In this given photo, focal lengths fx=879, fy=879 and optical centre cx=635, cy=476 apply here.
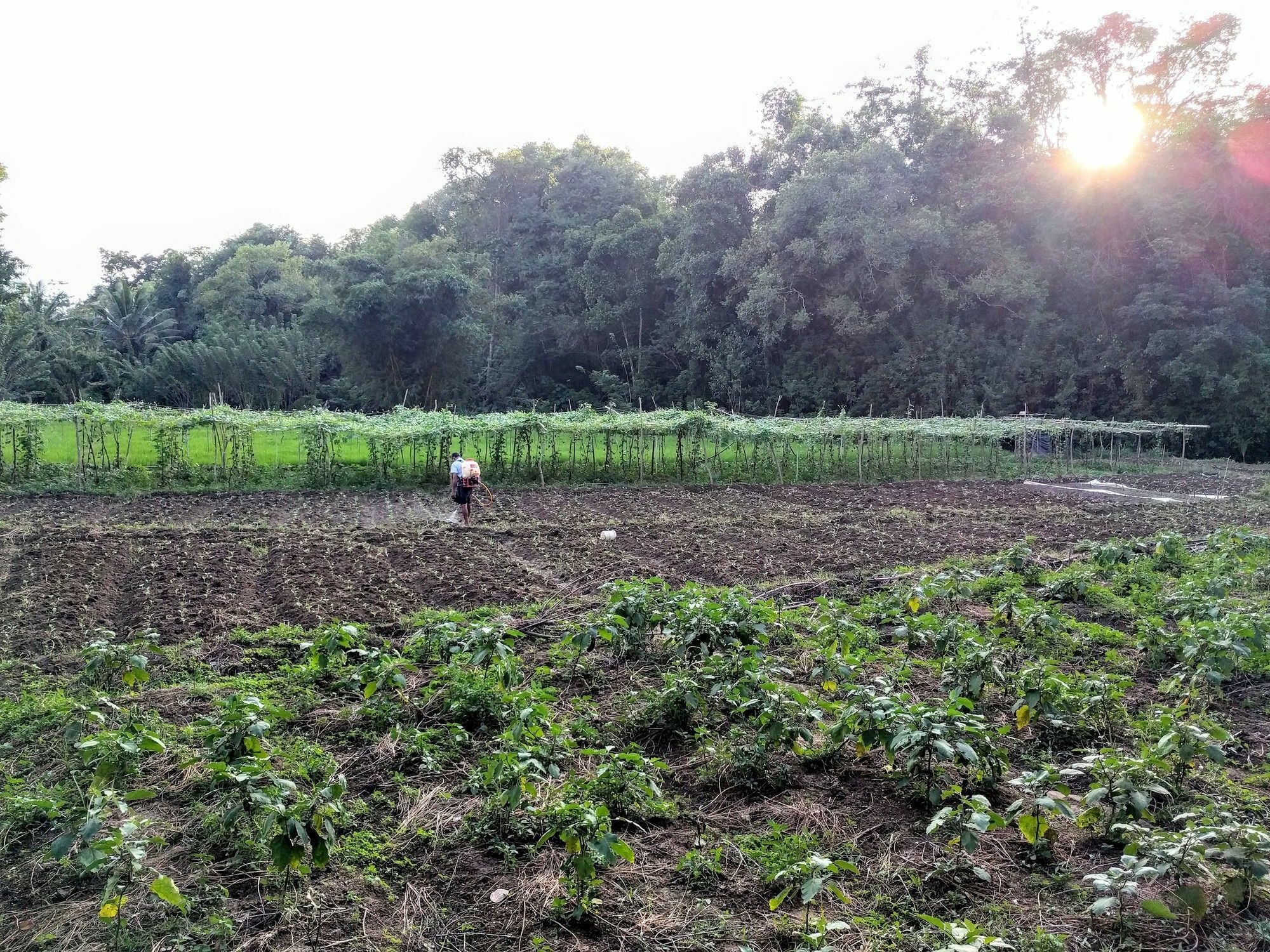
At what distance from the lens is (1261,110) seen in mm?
30234

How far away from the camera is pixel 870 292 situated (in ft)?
111

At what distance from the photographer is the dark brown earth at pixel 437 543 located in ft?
28.7

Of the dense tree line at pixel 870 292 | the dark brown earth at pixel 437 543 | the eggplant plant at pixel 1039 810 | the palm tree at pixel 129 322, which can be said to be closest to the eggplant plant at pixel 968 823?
the eggplant plant at pixel 1039 810

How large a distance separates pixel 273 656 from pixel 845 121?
3677cm

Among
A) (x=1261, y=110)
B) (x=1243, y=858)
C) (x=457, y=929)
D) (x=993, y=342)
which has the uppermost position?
(x=1261, y=110)

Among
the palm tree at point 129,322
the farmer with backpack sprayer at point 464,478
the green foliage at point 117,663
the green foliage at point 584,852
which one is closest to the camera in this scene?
the green foliage at point 584,852

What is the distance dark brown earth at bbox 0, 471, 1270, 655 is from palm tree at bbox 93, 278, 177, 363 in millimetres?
29015

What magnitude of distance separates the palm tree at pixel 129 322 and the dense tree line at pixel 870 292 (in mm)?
127

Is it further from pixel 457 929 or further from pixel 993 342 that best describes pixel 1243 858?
pixel 993 342

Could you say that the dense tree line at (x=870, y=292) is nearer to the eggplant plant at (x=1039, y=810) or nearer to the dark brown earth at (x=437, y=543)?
the dark brown earth at (x=437, y=543)

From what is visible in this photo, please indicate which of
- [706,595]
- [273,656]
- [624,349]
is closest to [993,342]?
[624,349]

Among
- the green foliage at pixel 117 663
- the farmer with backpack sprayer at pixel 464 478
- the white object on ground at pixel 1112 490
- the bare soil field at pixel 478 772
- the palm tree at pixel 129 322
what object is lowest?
the white object on ground at pixel 1112 490

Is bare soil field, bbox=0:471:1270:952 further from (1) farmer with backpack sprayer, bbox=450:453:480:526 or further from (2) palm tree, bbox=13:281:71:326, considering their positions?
(2) palm tree, bbox=13:281:71:326

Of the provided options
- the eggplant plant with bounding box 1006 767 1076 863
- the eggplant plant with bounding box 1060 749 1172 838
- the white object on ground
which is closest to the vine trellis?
the white object on ground
